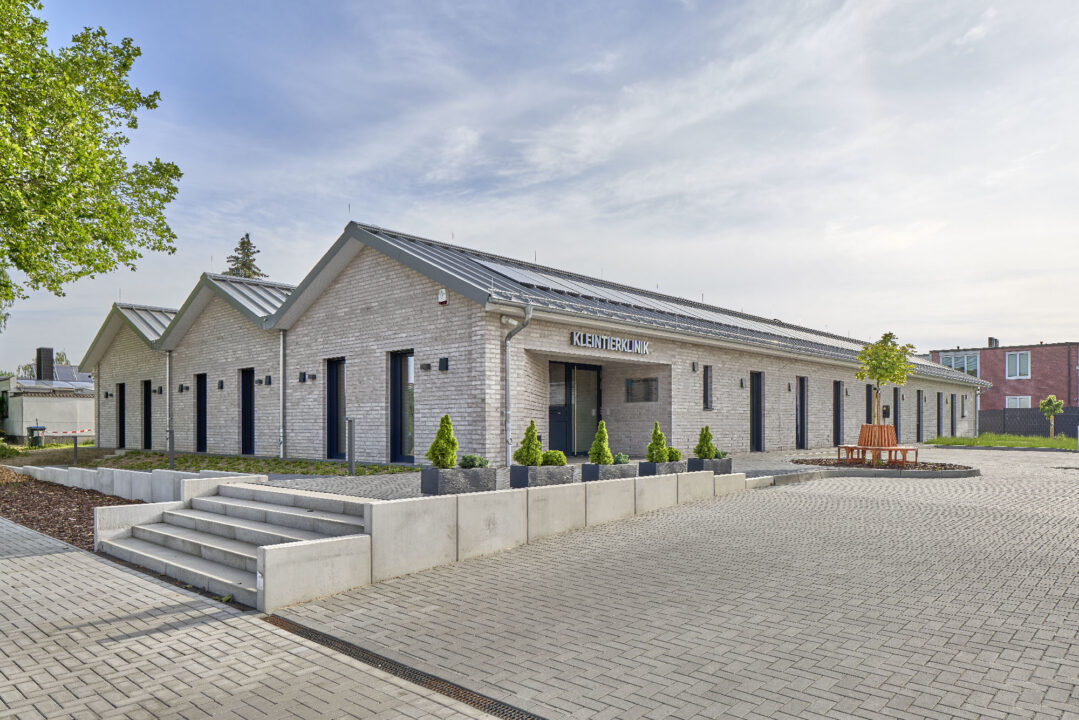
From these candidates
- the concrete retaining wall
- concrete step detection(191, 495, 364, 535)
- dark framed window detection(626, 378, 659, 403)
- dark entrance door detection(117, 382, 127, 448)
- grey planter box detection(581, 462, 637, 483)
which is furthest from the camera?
dark entrance door detection(117, 382, 127, 448)

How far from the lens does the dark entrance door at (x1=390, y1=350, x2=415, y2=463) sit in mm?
15445

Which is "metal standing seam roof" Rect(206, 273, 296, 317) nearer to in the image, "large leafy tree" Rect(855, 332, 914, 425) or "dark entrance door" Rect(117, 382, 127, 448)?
"dark entrance door" Rect(117, 382, 127, 448)

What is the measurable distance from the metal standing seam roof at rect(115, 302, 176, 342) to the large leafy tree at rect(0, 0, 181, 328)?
29.0ft

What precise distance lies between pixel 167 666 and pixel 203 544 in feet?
10.00

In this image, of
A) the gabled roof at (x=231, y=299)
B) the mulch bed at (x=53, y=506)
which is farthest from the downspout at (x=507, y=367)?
the gabled roof at (x=231, y=299)

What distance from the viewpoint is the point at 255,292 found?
21391mm

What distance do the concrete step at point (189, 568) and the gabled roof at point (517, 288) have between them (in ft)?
22.4

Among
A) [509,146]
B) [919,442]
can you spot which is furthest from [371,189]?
[919,442]

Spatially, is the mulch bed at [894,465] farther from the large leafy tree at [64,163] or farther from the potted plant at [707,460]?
the large leafy tree at [64,163]

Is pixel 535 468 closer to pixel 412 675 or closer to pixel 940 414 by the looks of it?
pixel 412 675

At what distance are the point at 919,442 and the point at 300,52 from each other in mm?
30535

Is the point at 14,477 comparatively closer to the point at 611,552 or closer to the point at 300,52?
the point at 300,52

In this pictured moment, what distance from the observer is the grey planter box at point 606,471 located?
1045 centimetres

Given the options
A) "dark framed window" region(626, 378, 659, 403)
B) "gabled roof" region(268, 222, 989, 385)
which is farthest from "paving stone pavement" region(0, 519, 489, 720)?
"dark framed window" region(626, 378, 659, 403)
